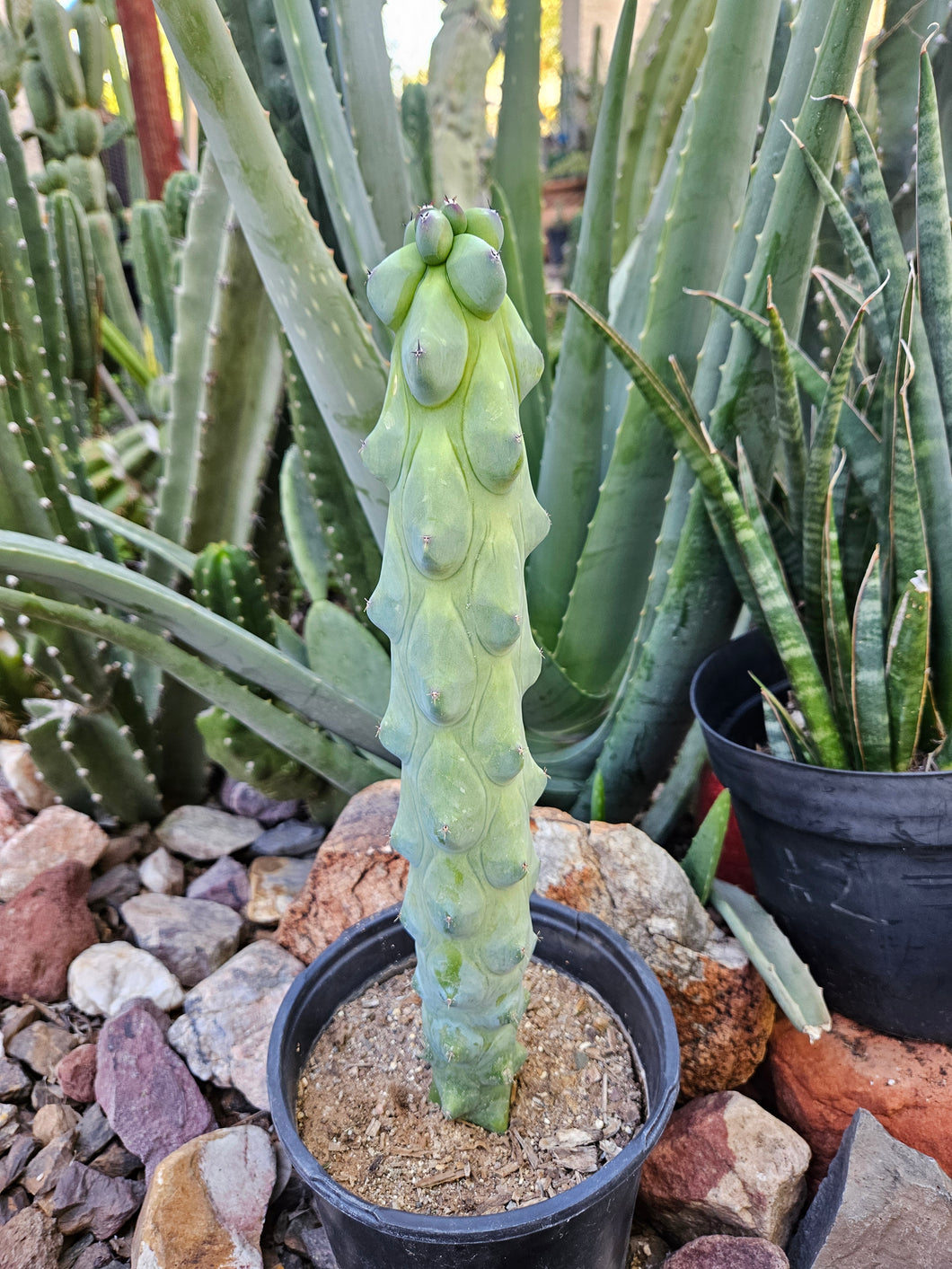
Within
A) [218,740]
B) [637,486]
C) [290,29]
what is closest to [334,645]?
[218,740]

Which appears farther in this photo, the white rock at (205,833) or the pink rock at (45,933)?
the white rock at (205,833)

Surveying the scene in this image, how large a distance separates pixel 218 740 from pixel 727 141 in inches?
37.6

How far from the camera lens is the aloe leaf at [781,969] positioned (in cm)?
83

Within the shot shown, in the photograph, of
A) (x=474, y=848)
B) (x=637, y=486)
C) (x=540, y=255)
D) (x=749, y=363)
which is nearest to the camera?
(x=474, y=848)

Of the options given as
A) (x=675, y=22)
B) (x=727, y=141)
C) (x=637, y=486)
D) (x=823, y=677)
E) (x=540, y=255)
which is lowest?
(x=823, y=677)

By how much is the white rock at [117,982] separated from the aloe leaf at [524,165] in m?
0.95

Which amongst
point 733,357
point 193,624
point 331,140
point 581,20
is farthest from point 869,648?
point 581,20

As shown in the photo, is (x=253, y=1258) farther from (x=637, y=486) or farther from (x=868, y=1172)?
(x=637, y=486)

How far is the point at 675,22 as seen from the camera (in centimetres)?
136

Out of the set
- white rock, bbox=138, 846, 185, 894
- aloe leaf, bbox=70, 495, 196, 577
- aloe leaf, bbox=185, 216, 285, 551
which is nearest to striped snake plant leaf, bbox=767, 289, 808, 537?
aloe leaf, bbox=185, 216, 285, 551

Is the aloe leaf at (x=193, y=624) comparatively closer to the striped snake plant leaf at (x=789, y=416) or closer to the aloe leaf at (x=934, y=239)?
the striped snake plant leaf at (x=789, y=416)

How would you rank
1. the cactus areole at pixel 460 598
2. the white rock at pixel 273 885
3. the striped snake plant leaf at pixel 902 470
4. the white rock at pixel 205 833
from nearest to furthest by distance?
the cactus areole at pixel 460 598, the striped snake plant leaf at pixel 902 470, the white rock at pixel 273 885, the white rock at pixel 205 833

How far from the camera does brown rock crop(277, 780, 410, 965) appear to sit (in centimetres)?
99

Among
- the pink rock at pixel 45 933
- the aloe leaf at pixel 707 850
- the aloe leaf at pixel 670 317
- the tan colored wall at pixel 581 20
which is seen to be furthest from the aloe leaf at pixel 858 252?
the tan colored wall at pixel 581 20
